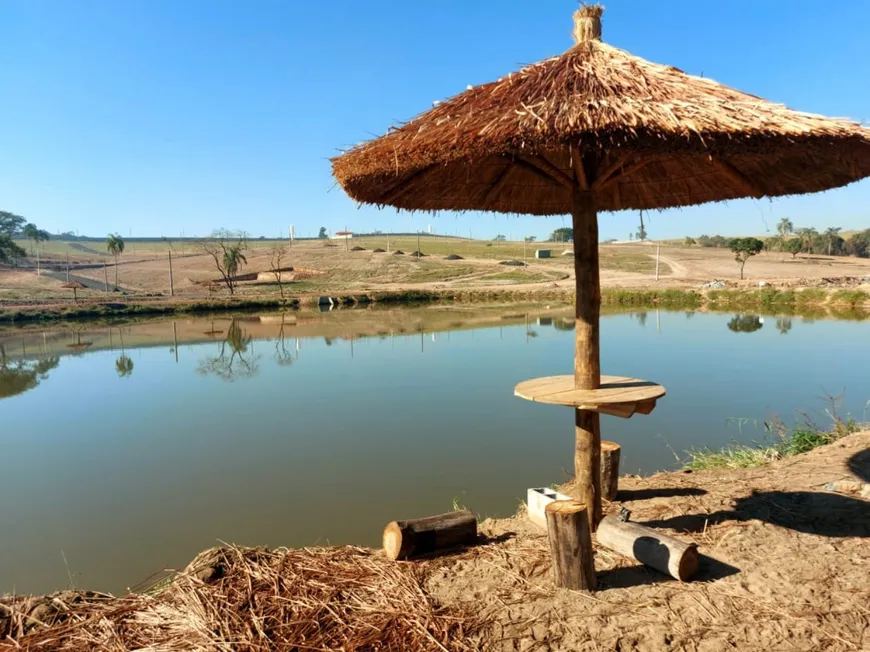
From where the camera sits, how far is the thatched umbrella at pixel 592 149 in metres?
2.49

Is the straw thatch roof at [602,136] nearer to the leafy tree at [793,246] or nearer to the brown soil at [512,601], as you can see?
the brown soil at [512,601]

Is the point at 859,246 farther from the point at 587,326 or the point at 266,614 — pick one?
the point at 266,614

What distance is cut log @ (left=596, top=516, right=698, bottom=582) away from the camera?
272 cm

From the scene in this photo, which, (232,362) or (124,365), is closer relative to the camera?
(124,365)

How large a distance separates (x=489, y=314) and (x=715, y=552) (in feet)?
78.8

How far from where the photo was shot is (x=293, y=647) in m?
2.42

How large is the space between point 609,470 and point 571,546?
161 cm

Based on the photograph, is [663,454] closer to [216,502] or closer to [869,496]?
[869,496]

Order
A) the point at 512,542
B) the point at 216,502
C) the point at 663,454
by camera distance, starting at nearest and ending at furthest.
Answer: the point at 512,542, the point at 216,502, the point at 663,454

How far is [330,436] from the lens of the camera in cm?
792

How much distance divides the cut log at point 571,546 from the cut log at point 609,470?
1.49 meters

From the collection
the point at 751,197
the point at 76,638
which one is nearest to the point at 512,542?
the point at 76,638

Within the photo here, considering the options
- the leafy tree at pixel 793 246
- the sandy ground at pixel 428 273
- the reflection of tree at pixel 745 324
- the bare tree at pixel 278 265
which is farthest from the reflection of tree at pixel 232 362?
the leafy tree at pixel 793 246

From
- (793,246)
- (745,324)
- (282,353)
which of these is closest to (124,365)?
(282,353)
